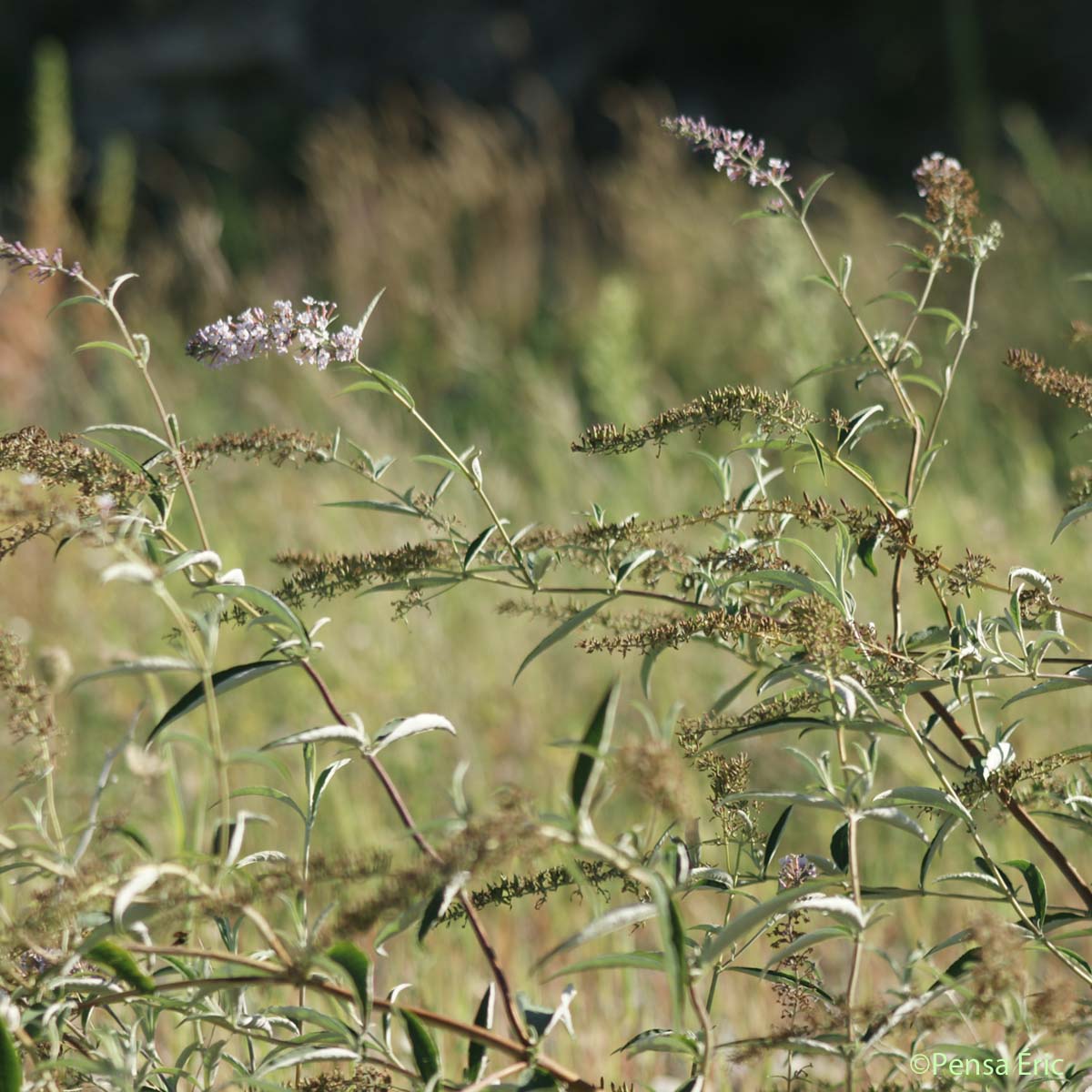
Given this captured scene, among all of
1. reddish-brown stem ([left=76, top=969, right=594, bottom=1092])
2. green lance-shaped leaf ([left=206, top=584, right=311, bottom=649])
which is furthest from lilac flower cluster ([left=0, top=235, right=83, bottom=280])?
reddish-brown stem ([left=76, top=969, right=594, bottom=1092])

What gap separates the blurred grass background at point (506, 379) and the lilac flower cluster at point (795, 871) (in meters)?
0.32

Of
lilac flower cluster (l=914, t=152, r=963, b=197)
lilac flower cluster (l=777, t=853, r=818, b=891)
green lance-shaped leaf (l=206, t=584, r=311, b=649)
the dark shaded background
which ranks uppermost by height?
the dark shaded background

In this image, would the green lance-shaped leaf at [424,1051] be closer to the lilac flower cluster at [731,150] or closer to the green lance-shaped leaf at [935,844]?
the green lance-shaped leaf at [935,844]

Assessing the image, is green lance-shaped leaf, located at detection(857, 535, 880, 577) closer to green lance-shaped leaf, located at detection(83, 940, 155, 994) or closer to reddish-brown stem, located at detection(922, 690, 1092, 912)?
reddish-brown stem, located at detection(922, 690, 1092, 912)

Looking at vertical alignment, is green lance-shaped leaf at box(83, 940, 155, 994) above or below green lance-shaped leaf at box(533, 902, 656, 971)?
below

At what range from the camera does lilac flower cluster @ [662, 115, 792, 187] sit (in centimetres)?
117

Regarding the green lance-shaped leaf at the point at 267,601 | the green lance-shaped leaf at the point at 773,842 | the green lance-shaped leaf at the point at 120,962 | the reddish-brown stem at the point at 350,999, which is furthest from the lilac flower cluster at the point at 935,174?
the green lance-shaped leaf at the point at 120,962

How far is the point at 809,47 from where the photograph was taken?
1133 centimetres

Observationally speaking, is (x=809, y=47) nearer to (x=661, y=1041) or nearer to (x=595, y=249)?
(x=595, y=249)

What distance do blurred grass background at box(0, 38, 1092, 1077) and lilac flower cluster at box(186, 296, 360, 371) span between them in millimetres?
262

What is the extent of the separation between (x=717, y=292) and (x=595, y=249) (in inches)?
67.1

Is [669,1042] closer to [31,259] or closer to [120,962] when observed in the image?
[120,962]

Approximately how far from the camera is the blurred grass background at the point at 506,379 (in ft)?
9.60

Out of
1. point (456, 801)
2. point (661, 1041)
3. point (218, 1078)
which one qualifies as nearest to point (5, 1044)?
point (456, 801)
